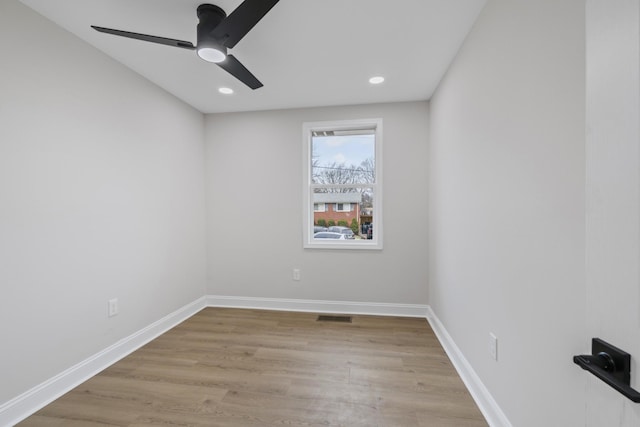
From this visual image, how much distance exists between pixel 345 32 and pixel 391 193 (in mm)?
1781

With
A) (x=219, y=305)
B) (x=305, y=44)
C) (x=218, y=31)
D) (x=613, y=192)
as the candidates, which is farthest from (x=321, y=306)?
(x=613, y=192)

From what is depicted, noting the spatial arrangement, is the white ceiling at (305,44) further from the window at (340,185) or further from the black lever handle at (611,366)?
the black lever handle at (611,366)

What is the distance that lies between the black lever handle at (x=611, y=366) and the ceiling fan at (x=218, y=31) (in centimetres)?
174

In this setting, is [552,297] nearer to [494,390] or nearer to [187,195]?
[494,390]

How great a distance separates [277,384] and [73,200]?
6.65 feet

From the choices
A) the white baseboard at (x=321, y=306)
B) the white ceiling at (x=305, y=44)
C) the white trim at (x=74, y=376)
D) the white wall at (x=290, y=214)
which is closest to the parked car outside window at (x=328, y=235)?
the white wall at (x=290, y=214)

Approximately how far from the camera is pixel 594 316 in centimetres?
61

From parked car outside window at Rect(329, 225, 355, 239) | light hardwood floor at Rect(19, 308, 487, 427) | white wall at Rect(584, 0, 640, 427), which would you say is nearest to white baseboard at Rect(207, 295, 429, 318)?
light hardwood floor at Rect(19, 308, 487, 427)

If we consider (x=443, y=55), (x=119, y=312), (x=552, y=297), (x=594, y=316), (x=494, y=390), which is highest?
(x=443, y=55)

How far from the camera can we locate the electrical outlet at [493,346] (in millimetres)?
1507

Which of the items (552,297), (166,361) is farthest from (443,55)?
(166,361)

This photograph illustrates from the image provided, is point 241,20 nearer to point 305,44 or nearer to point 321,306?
point 305,44

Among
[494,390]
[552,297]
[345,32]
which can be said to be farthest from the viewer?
[345,32]

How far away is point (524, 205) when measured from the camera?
124cm
